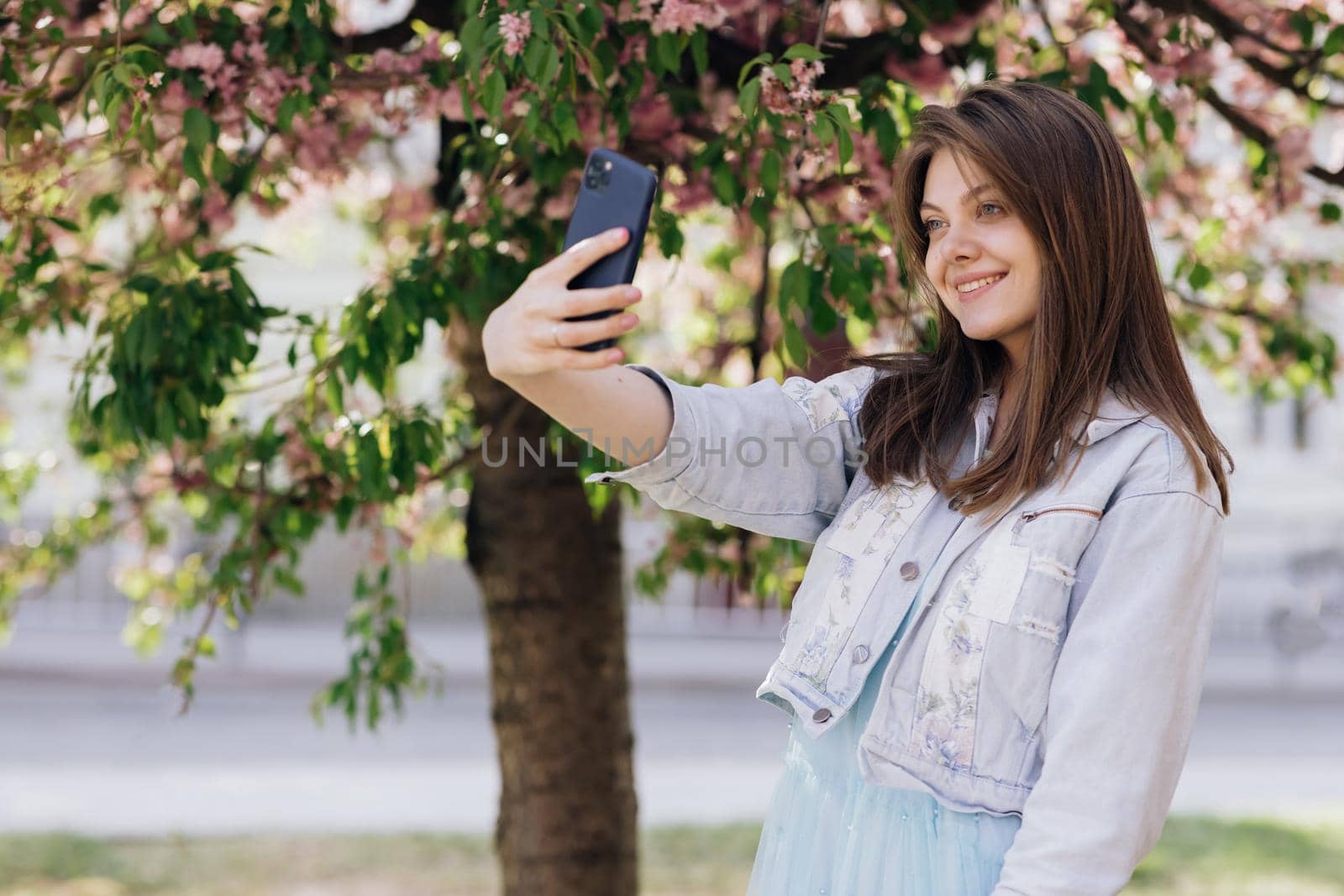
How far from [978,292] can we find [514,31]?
2.59 feet

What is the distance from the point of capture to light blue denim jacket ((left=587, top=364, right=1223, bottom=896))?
4.65 feet

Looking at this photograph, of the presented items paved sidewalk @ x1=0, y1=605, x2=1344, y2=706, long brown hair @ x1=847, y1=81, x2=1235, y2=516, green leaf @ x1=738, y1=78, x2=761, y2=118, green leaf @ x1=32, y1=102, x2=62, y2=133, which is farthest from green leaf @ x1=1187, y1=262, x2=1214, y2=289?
paved sidewalk @ x1=0, y1=605, x2=1344, y2=706

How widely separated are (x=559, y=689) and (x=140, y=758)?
5347 millimetres

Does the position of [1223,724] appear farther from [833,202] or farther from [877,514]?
[877,514]

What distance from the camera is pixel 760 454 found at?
1.71 meters

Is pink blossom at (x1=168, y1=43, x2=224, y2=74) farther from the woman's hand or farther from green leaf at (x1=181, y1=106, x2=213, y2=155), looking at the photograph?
the woman's hand

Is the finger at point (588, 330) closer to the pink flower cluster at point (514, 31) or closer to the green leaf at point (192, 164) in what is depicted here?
the pink flower cluster at point (514, 31)

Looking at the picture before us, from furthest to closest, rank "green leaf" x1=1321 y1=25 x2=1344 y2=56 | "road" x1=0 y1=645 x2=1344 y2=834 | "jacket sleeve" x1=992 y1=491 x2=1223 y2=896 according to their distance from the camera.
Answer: "road" x1=0 y1=645 x2=1344 y2=834
"green leaf" x1=1321 y1=25 x2=1344 y2=56
"jacket sleeve" x1=992 y1=491 x2=1223 y2=896

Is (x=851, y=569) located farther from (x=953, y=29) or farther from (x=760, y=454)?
(x=953, y=29)

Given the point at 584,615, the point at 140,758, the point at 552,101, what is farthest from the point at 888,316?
the point at 140,758

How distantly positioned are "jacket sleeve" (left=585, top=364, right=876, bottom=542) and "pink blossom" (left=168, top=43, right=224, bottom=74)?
121cm

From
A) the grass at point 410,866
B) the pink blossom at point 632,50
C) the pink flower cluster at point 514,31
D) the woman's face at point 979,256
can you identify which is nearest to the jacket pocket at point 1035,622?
the woman's face at point 979,256

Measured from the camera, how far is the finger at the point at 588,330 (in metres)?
1.29

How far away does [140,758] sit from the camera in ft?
25.7
